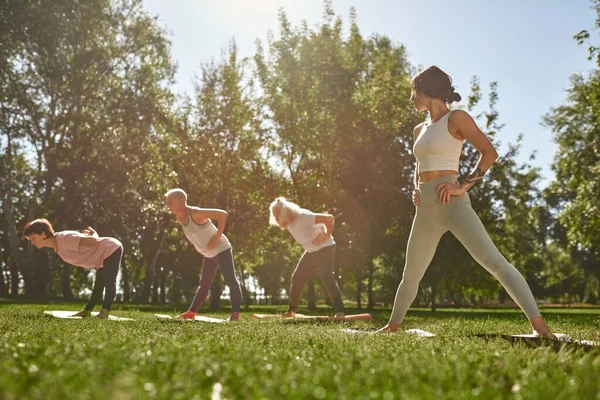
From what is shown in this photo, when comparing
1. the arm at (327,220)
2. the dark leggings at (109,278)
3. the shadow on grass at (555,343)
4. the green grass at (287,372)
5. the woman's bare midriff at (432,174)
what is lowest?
the green grass at (287,372)

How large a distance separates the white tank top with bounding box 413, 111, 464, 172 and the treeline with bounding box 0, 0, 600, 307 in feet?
58.8

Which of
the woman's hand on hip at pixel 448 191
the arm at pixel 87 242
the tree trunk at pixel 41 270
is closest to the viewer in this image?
the woman's hand on hip at pixel 448 191

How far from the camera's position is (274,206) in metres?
11.3

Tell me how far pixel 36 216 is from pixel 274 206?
2632 cm

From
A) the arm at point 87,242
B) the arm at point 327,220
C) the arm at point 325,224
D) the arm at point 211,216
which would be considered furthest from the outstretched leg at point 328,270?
the arm at point 87,242

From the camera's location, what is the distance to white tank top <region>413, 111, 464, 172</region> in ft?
19.8

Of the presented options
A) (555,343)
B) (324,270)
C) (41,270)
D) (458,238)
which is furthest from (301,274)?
(41,270)

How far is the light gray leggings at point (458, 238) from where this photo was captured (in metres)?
5.62

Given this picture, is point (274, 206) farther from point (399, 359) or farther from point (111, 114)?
point (111, 114)

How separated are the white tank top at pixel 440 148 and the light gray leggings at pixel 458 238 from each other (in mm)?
149

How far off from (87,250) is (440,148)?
24.4ft

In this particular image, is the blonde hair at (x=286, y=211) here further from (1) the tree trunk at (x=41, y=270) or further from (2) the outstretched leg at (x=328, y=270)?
(1) the tree trunk at (x=41, y=270)

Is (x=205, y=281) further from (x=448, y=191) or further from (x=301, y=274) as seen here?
(x=448, y=191)

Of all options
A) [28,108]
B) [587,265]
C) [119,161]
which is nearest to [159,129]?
[119,161]
